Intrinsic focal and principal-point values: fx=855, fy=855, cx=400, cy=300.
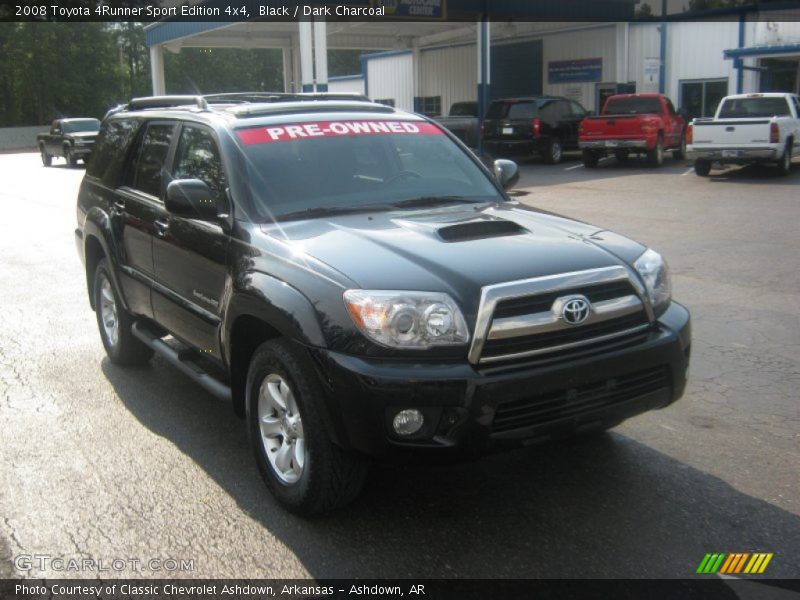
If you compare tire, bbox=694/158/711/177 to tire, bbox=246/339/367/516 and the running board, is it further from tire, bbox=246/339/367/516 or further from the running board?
tire, bbox=246/339/367/516

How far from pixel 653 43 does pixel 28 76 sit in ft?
139

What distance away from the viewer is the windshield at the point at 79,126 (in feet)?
101

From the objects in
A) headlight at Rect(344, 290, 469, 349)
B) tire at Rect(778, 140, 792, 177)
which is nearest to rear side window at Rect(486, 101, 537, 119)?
tire at Rect(778, 140, 792, 177)

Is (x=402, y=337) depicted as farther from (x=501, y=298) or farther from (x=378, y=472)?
(x=378, y=472)

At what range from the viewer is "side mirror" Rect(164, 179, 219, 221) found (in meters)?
4.23

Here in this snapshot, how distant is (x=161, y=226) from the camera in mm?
4984

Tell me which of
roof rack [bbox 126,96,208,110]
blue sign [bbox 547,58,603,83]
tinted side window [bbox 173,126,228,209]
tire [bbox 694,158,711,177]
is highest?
blue sign [bbox 547,58,603,83]

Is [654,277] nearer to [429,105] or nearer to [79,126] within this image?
[79,126]

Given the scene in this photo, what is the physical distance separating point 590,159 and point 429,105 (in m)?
17.4

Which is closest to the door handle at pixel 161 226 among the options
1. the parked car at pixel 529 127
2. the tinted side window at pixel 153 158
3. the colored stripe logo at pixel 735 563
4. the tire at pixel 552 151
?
the tinted side window at pixel 153 158

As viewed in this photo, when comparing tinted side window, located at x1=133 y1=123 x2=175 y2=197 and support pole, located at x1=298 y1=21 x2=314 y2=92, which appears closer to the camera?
tinted side window, located at x1=133 y1=123 x2=175 y2=197

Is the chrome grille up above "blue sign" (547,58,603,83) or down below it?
below

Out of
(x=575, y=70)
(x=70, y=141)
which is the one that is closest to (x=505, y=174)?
(x=70, y=141)

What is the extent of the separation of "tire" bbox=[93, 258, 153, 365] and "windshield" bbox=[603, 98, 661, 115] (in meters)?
19.0
